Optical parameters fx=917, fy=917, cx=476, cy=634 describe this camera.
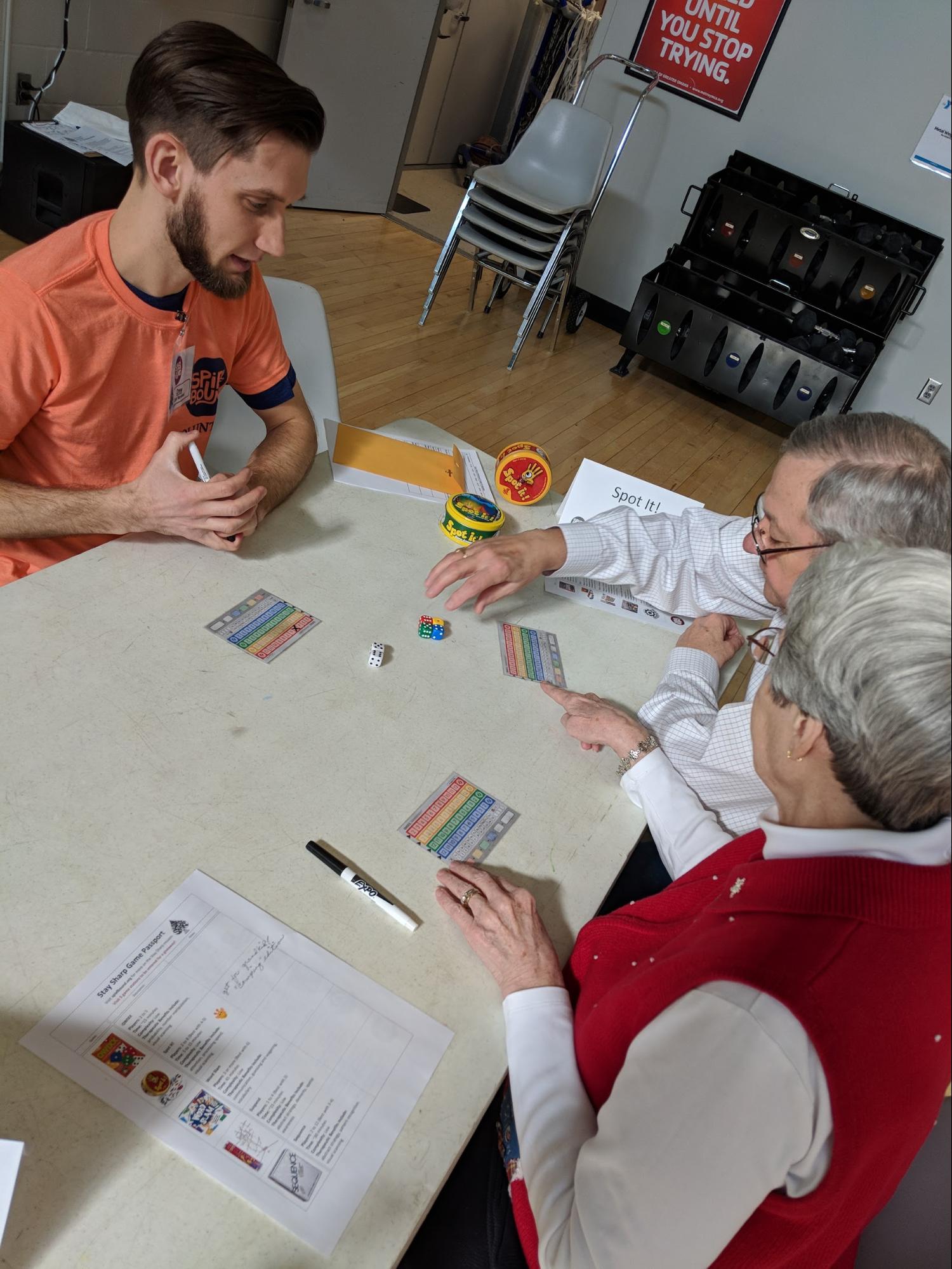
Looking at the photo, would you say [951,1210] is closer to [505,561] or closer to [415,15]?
[505,561]

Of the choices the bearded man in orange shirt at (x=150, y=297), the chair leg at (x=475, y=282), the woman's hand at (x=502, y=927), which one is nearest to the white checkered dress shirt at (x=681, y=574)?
the woman's hand at (x=502, y=927)

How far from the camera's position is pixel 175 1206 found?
65cm

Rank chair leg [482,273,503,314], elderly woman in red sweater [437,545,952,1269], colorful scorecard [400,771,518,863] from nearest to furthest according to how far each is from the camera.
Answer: elderly woman in red sweater [437,545,952,1269]
colorful scorecard [400,771,518,863]
chair leg [482,273,503,314]

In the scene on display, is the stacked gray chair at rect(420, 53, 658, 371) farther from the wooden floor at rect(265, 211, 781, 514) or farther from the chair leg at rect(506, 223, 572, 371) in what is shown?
the wooden floor at rect(265, 211, 781, 514)

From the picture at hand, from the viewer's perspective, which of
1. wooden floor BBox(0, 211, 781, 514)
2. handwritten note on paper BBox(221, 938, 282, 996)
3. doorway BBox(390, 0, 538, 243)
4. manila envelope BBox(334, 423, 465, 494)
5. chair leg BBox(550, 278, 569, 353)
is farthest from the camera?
doorway BBox(390, 0, 538, 243)

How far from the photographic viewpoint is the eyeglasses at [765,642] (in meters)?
1.25

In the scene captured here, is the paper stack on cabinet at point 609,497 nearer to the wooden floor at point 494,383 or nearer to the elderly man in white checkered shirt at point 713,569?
the elderly man in white checkered shirt at point 713,569

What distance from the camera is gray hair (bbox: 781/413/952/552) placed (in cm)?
118

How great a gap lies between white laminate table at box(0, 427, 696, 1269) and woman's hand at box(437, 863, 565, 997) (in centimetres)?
2

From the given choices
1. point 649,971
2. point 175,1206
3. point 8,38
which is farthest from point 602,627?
point 8,38

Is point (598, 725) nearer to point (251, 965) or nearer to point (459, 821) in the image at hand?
point (459, 821)

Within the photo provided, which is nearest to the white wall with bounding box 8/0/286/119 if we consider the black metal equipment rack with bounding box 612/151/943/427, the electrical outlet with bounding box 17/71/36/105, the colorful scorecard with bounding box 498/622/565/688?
the electrical outlet with bounding box 17/71/36/105

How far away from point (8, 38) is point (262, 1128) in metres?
4.27

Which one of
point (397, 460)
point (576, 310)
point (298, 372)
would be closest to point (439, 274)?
point (576, 310)
